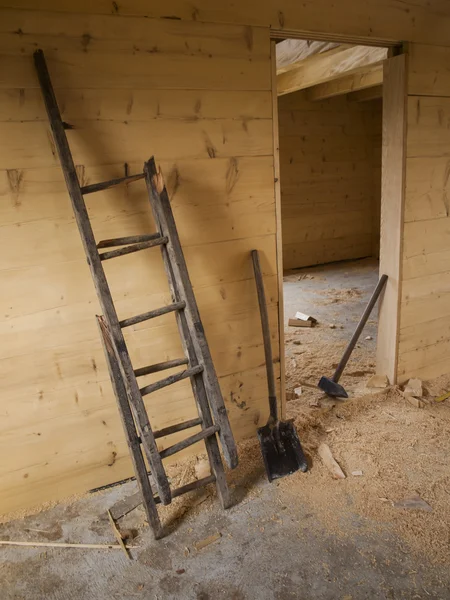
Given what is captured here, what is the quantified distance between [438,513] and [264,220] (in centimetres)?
158

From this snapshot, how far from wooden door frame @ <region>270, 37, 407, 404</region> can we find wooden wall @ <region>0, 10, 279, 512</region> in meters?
0.07

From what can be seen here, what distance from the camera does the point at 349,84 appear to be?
4953 mm

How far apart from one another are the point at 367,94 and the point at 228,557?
19.9 ft

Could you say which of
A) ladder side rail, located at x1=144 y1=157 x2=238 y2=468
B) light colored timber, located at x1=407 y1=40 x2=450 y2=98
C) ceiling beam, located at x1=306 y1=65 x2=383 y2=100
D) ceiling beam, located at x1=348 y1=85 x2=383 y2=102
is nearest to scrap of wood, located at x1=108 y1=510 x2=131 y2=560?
ladder side rail, located at x1=144 y1=157 x2=238 y2=468

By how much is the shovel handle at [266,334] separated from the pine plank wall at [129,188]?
7cm

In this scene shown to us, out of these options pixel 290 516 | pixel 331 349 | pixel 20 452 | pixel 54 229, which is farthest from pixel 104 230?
pixel 331 349

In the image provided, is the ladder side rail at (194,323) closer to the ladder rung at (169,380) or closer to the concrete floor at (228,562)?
the ladder rung at (169,380)

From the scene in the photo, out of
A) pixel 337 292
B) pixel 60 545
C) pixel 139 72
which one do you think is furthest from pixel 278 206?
pixel 337 292

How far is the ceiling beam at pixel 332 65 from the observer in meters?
3.26

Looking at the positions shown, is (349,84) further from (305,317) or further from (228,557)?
(228,557)

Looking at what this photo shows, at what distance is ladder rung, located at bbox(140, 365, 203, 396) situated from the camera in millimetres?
1854

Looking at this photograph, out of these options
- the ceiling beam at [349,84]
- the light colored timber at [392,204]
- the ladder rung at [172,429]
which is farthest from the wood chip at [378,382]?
the ceiling beam at [349,84]

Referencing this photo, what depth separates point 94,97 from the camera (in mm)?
1822

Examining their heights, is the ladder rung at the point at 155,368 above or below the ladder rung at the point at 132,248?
below
